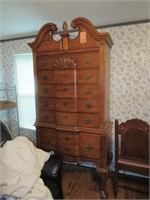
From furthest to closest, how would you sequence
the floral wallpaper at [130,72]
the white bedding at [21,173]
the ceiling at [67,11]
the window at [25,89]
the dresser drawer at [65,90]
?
the window at [25,89] → the floral wallpaper at [130,72] → the dresser drawer at [65,90] → the ceiling at [67,11] → the white bedding at [21,173]

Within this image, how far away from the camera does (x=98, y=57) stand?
1664 mm

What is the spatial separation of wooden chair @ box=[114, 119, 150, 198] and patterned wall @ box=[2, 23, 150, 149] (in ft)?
1.48

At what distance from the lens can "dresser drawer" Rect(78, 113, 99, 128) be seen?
1.75 metres

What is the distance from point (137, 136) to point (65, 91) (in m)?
0.98

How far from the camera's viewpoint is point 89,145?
178 centimetres

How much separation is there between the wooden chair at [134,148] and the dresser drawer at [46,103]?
0.83 m

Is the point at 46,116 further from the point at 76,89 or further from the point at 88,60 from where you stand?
the point at 88,60

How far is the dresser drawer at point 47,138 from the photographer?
196 cm

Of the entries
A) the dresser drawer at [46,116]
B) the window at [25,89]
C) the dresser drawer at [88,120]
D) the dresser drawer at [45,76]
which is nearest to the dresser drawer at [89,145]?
the dresser drawer at [88,120]

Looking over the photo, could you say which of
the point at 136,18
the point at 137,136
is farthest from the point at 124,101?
the point at 136,18

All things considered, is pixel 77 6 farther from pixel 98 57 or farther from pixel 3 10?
pixel 3 10

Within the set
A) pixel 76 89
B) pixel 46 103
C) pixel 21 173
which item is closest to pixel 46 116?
pixel 46 103

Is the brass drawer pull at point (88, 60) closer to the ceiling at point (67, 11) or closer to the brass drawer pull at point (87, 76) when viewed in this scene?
the brass drawer pull at point (87, 76)

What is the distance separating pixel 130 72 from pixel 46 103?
1212mm
